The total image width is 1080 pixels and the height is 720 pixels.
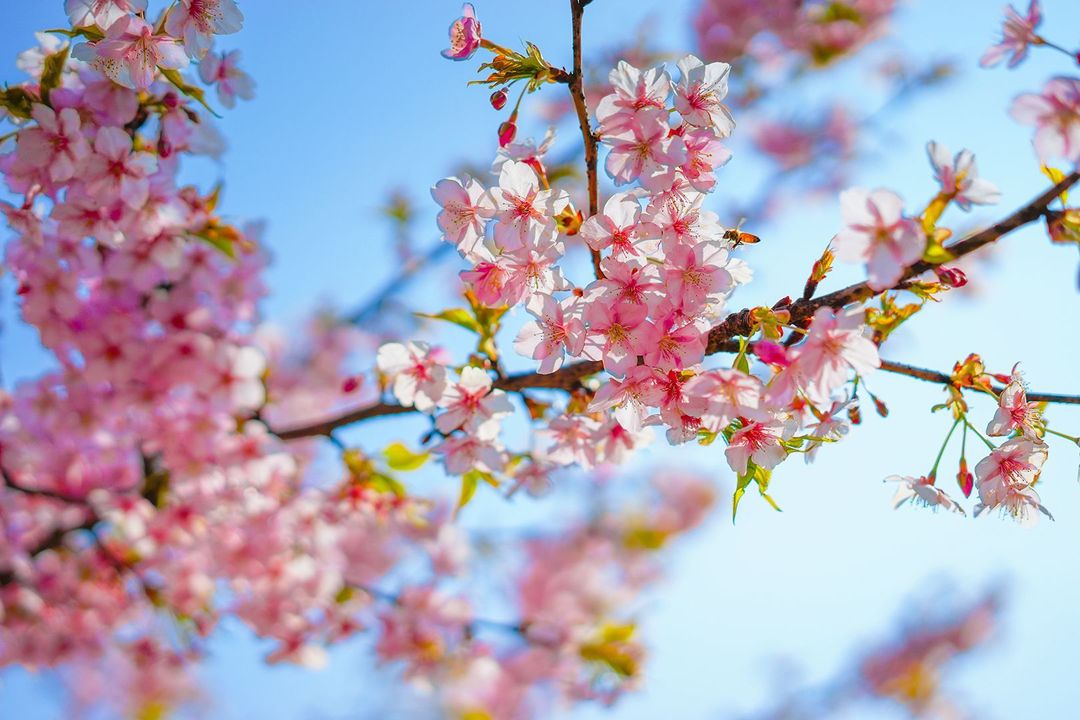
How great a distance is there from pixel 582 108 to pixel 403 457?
4.63 ft

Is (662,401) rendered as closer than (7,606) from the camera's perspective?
Yes

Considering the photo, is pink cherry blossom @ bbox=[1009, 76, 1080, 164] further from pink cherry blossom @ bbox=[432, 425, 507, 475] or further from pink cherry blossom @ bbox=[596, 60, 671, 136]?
pink cherry blossom @ bbox=[432, 425, 507, 475]

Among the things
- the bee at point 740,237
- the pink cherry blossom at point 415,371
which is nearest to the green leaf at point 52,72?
the pink cherry blossom at point 415,371

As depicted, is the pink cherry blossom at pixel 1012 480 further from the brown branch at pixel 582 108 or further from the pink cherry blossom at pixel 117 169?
the pink cherry blossom at pixel 117 169

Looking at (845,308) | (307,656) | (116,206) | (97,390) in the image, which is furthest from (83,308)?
(845,308)

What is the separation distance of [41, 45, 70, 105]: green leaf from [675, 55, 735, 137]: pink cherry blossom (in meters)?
1.61

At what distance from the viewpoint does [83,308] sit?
98.0 inches

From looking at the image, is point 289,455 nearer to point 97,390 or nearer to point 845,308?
point 97,390

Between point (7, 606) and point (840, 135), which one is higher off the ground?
point (840, 135)

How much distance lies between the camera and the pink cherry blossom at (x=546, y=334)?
1559 millimetres

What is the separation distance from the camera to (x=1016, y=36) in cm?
133

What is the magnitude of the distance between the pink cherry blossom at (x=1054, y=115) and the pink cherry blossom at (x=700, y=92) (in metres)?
0.52

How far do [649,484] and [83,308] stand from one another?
668 centimetres

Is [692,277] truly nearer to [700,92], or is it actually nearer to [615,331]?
[615,331]
